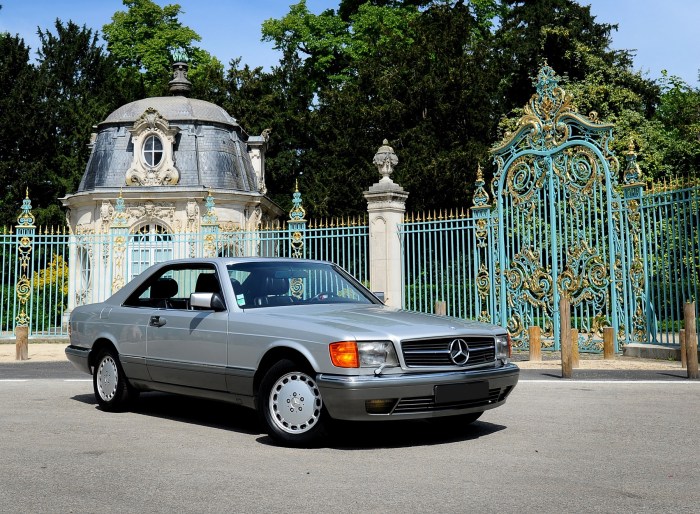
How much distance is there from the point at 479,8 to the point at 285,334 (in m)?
37.5

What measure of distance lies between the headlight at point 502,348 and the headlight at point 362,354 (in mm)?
1134

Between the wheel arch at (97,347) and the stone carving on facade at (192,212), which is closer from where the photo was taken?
the wheel arch at (97,347)

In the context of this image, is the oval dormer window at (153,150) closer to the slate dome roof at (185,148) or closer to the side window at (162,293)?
the slate dome roof at (185,148)

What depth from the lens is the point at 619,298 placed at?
587 inches

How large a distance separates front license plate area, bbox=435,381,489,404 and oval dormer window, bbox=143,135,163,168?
83.0ft

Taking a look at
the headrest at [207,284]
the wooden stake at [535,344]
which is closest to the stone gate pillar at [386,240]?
the wooden stake at [535,344]

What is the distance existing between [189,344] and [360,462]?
7.57 feet

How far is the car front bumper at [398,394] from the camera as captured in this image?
235 inches

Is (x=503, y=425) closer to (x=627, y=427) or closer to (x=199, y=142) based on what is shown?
(x=627, y=427)

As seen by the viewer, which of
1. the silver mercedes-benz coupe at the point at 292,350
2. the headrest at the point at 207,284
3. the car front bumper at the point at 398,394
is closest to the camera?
the car front bumper at the point at 398,394

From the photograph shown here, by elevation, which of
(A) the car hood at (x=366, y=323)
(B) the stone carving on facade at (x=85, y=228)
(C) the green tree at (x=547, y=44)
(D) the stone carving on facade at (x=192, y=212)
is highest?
(C) the green tree at (x=547, y=44)

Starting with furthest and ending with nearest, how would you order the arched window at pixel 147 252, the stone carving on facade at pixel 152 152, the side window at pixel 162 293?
the stone carving on facade at pixel 152 152, the arched window at pixel 147 252, the side window at pixel 162 293

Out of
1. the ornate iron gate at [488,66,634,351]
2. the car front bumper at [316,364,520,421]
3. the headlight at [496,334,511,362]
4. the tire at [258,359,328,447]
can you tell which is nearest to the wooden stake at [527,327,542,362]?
the ornate iron gate at [488,66,634,351]

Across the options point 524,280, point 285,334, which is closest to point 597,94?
point 524,280
